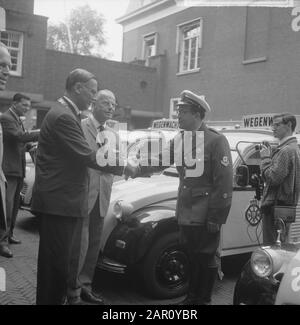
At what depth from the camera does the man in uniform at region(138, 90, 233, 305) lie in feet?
12.2

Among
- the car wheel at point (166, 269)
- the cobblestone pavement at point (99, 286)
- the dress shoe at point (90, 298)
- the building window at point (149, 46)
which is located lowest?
the cobblestone pavement at point (99, 286)

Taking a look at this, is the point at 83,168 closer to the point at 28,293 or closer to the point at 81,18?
the point at 28,293

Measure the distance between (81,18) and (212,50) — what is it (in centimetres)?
2032

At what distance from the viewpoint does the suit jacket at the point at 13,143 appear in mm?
5448

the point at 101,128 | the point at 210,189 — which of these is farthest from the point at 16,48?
the point at 210,189

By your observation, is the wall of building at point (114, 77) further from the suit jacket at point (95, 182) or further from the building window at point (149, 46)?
the suit jacket at point (95, 182)

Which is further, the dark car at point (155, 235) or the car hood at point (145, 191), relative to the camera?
the car hood at point (145, 191)

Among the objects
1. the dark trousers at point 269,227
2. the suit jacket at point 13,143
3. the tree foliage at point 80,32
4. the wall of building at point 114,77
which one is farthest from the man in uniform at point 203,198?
the tree foliage at point 80,32

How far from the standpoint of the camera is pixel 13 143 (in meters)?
5.62

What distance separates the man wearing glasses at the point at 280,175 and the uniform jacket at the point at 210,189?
0.94 metres

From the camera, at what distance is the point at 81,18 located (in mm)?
35812

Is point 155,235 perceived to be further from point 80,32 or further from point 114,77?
point 80,32

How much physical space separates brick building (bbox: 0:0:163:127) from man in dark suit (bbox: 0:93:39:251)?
10431 mm

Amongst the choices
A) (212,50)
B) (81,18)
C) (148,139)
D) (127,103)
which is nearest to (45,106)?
(127,103)
